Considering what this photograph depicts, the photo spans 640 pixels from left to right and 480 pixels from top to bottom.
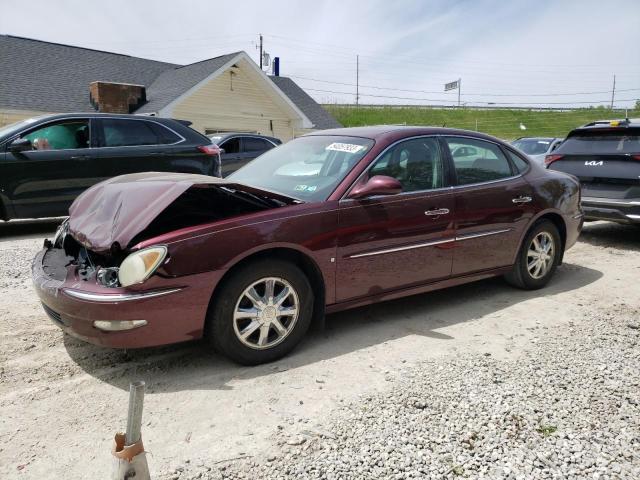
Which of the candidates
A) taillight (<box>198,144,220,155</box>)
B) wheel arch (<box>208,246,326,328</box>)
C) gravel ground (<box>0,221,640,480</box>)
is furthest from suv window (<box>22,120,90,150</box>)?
wheel arch (<box>208,246,326,328</box>)

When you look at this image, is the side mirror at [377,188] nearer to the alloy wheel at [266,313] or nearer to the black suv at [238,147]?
the alloy wheel at [266,313]

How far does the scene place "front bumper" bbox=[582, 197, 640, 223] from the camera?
6.49m

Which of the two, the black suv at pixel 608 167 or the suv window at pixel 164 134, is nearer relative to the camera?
the black suv at pixel 608 167

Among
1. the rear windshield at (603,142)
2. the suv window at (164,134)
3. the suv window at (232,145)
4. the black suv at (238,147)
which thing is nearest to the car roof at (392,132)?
the rear windshield at (603,142)

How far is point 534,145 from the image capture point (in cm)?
1342

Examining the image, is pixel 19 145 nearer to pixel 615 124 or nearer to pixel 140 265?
pixel 140 265

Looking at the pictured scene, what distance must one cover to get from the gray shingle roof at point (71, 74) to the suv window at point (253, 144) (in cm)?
621

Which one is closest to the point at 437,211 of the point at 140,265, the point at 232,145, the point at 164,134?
the point at 140,265

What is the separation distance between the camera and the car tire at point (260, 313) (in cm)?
309

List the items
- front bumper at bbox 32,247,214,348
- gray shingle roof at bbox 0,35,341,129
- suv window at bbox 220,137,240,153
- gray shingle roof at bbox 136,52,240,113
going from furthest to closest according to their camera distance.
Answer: gray shingle roof at bbox 136,52,240,113, gray shingle roof at bbox 0,35,341,129, suv window at bbox 220,137,240,153, front bumper at bbox 32,247,214,348

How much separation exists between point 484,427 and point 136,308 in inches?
77.9

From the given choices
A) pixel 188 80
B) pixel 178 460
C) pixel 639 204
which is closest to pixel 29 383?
pixel 178 460

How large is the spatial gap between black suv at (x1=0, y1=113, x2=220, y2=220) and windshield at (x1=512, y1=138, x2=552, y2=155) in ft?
29.5

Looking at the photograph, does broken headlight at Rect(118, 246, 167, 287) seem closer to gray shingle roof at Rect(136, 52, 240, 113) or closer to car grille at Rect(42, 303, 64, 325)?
car grille at Rect(42, 303, 64, 325)
